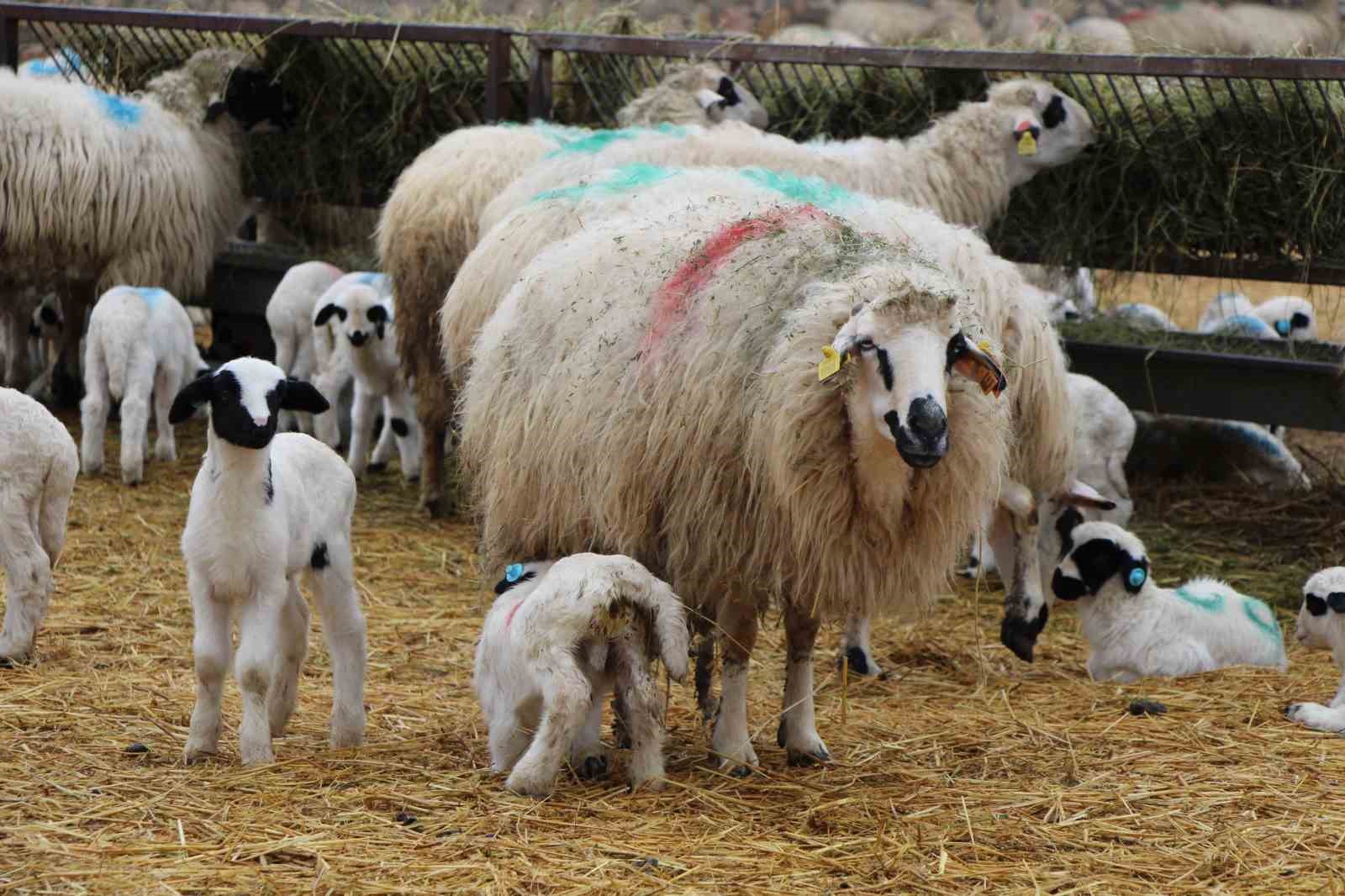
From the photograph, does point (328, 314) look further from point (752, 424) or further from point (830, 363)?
point (830, 363)

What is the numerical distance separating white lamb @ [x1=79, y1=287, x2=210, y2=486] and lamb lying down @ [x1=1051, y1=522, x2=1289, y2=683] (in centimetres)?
522

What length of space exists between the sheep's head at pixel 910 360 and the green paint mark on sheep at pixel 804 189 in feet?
4.49

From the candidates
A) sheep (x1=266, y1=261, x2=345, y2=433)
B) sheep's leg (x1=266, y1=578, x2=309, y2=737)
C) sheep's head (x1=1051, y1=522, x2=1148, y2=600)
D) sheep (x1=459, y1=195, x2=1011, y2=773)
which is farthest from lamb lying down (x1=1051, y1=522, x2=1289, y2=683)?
sheep (x1=266, y1=261, x2=345, y2=433)

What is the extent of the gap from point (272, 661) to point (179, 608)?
249 cm

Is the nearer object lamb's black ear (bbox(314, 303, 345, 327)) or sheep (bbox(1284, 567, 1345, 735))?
sheep (bbox(1284, 567, 1345, 735))

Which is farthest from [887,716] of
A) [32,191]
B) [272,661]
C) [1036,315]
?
[32,191]

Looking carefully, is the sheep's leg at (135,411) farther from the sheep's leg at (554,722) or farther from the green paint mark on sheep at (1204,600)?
the green paint mark on sheep at (1204,600)

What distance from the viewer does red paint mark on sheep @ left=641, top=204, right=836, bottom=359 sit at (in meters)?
4.91

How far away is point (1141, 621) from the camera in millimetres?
6555

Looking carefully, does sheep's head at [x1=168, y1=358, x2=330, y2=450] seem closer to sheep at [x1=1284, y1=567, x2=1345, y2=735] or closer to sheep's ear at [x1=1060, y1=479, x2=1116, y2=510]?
sheep's ear at [x1=1060, y1=479, x2=1116, y2=510]

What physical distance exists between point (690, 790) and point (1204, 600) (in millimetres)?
2973

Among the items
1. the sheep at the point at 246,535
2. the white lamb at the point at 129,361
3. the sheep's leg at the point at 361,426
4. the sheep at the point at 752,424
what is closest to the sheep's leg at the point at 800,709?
the sheep at the point at 752,424

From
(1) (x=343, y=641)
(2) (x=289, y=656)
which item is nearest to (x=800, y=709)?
(1) (x=343, y=641)

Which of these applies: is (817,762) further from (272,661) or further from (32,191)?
(32,191)
